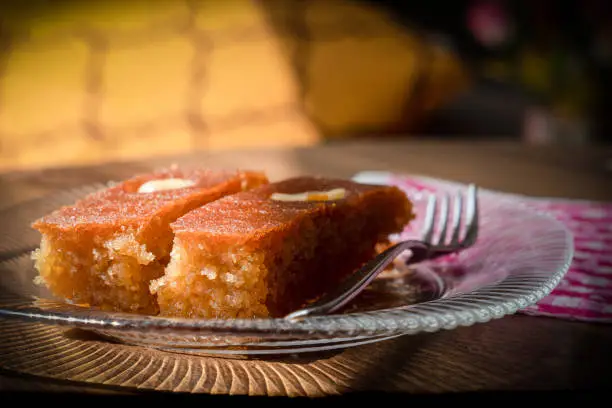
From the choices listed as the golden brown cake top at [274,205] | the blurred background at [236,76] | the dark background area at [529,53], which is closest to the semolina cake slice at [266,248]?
the golden brown cake top at [274,205]

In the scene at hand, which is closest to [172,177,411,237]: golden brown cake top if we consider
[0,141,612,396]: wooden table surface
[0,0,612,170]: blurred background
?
[0,141,612,396]: wooden table surface

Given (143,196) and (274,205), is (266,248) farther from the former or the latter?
(143,196)

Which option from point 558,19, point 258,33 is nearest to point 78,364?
point 258,33

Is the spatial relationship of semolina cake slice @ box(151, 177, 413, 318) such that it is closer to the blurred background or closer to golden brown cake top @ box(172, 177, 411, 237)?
golden brown cake top @ box(172, 177, 411, 237)

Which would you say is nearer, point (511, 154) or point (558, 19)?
point (511, 154)

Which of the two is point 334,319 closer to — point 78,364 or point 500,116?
point 78,364

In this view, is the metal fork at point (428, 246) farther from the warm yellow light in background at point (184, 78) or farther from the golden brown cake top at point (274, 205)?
the warm yellow light in background at point (184, 78)
